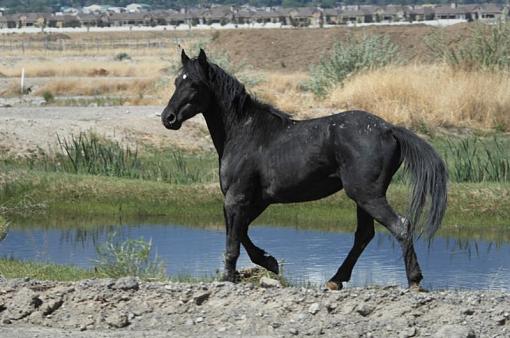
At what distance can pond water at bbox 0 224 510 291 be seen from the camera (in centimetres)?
1497

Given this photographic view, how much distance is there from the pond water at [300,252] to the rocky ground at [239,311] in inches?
119

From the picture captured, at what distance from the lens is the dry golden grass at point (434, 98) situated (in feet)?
107

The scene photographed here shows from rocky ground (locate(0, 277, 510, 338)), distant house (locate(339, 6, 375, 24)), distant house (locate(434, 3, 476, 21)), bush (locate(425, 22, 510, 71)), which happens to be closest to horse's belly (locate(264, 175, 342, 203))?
rocky ground (locate(0, 277, 510, 338))

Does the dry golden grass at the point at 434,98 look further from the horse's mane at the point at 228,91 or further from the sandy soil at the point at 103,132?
the horse's mane at the point at 228,91

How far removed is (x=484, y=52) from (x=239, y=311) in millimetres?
26581

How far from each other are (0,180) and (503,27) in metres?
19.4

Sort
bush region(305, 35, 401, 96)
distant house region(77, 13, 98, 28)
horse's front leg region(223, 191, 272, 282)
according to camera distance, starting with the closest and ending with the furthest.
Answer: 1. horse's front leg region(223, 191, 272, 282)
2. bush region(305, 35, 401, 96)
3. distant house region(77, 13, 98, 28)

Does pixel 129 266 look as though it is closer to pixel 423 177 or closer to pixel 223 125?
pixel 223 125

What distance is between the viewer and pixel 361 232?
40.8 feet

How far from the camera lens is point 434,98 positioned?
110 feet

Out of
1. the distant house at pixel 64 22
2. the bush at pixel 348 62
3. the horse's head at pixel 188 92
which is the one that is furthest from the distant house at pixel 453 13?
the horse's head at pixel 188 92

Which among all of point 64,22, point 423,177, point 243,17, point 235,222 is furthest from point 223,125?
point 64,22

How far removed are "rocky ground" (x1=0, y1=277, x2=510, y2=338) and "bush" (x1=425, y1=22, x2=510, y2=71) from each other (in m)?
24.7

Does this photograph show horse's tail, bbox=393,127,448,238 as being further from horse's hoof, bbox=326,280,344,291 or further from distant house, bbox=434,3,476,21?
distant house, bbox=434,3,476,21
